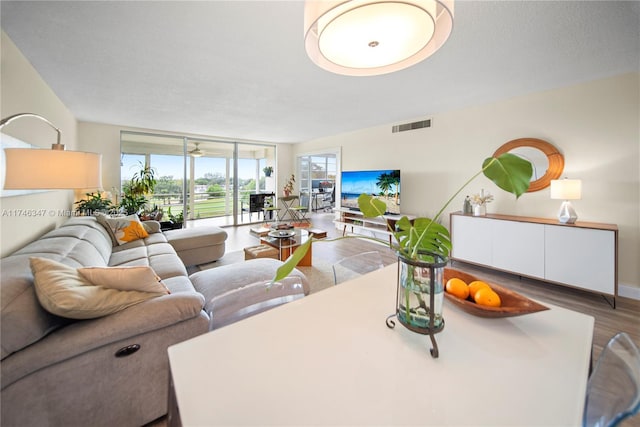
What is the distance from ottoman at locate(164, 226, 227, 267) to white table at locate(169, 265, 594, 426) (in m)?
2.99

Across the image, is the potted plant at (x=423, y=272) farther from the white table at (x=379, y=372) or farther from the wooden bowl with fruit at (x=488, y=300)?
the wooden bowl with fruit at (x=488, y=300)

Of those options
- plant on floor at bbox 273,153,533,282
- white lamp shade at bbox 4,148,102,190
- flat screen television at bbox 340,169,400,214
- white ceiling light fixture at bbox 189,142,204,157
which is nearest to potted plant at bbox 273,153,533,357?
plant on floor at bbox 273,153,533,282

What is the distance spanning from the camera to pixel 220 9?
1686 millimetres

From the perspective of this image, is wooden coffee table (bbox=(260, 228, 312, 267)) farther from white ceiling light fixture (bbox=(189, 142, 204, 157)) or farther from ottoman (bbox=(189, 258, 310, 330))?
white ceiling light fixture (bbox=(189, 142, 204, 157))

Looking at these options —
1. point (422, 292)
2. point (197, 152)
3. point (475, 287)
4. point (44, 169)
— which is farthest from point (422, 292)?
point (197, 152)

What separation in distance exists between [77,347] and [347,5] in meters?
1.82

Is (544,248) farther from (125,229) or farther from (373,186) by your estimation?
(125,229)

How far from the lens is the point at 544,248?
2.87 m

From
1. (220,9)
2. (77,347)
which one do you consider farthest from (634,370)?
(220,9)

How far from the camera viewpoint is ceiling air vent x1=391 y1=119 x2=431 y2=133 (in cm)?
438

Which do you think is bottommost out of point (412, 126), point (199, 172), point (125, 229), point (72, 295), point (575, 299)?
point (575, 299)

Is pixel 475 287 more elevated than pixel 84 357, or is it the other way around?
pixel 475 287

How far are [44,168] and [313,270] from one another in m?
2.80

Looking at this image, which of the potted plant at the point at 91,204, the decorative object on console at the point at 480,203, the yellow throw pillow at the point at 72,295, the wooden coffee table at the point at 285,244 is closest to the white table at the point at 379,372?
the yellow throw pillow at the point at 72,295
